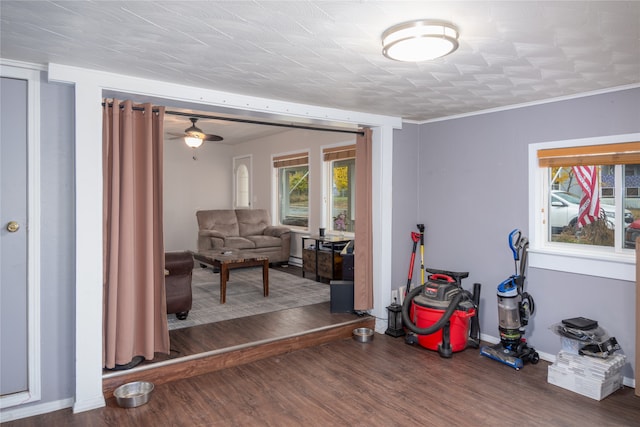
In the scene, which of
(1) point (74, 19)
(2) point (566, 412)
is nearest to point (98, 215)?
(1) point (74, 19)

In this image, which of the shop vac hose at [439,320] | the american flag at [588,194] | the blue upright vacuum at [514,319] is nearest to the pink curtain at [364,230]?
the shop vac hose at [439,320]

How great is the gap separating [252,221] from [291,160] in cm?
137

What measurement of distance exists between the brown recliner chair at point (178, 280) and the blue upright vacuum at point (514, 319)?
2.91 meters

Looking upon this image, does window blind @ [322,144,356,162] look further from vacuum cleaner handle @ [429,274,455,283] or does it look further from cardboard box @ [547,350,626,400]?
cardboard box @ [547,350,626,400]

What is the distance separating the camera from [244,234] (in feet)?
25.2

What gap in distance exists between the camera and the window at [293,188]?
24.8 ft

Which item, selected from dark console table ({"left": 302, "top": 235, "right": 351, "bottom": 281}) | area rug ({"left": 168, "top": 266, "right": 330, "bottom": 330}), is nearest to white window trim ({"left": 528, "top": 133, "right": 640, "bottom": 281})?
area rug ({"left": 168, "top": 266, "right": 330, "bottom": 330})

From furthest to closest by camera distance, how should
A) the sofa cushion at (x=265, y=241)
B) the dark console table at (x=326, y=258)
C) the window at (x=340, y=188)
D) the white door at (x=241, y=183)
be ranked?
the white door at (x=241, y=183) < the sofa cushion at (x=265, y=241) < the window at (x=340, y=188) < the dark console table at (x=326, y=258)

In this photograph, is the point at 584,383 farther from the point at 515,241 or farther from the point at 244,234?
the point at 244,234

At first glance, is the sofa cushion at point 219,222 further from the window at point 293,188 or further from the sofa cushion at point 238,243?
the window at point 293,188

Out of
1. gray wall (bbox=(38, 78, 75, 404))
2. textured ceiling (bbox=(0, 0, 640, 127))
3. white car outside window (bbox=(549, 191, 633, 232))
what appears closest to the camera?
textured ceiling (bbox=(0, 0, 640, 127))

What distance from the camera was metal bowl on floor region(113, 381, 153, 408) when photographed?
2781mm

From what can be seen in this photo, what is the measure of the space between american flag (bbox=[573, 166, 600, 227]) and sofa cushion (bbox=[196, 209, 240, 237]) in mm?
5530

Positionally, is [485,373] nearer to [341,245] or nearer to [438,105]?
[438,105]
